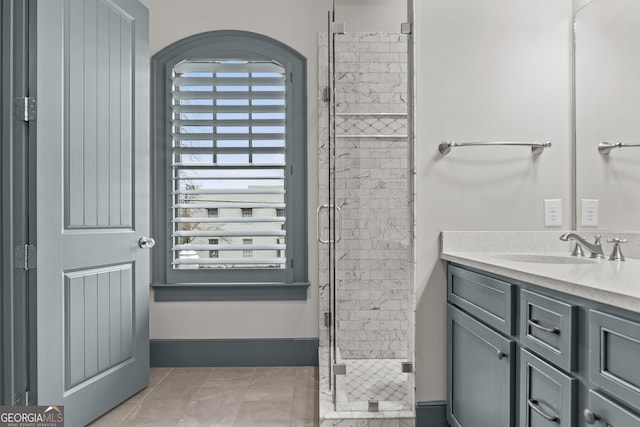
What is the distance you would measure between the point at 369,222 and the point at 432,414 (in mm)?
997

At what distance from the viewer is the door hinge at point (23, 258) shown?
1.86 metres

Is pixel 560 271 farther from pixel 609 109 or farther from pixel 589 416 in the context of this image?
pixel 609 109

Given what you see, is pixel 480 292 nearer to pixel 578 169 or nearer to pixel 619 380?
pixel 619 380

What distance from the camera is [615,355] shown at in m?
0.91

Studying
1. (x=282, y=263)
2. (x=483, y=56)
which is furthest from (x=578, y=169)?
(x=282, y=263)

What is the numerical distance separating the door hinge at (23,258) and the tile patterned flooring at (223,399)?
89 centimetres

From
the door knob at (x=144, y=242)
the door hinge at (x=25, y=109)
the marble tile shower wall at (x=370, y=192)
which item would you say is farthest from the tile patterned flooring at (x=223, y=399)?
the door hinge at (x=25, y=109)

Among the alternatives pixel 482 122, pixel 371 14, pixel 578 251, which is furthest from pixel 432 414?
pixel 371 14

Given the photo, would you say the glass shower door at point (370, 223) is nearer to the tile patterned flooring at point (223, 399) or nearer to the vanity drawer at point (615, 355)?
the tile patterned flooring at point (223, 399)

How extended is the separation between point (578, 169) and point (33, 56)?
252cm

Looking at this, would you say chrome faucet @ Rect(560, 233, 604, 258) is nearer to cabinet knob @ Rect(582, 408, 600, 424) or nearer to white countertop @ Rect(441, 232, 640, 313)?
white countertop @ Rect(441, 232, 640, 313)

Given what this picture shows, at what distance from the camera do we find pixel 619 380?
2.91 feet

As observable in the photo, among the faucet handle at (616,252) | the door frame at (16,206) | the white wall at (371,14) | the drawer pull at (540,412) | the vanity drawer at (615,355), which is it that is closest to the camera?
the vanity drawer at (615,355)

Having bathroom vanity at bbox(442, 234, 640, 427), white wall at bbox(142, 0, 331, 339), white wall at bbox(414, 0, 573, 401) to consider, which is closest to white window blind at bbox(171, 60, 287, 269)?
white wall at bbox(142, 0, 331, 339)
